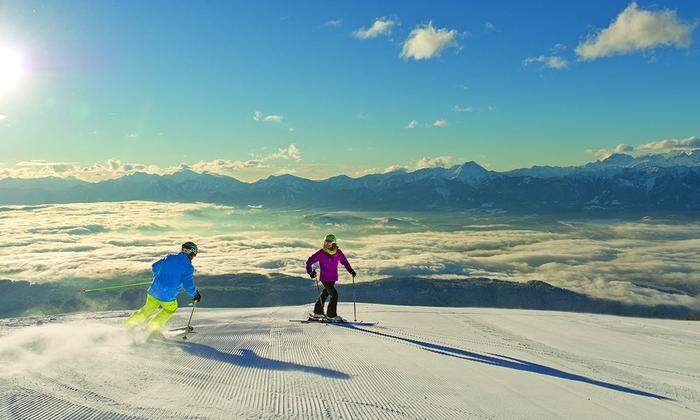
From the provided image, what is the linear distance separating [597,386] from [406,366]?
2989 millimetres

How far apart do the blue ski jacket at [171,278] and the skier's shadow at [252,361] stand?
1583 mm

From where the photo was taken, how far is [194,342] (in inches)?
336

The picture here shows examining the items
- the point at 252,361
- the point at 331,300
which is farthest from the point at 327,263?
the point at 252,361

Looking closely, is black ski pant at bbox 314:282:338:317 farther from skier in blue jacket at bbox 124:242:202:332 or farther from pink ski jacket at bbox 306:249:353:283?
skier in blue jacket at bbox 124:242:202:332

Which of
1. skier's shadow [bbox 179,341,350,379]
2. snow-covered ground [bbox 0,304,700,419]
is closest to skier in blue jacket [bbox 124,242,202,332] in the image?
snow-covered ground [bbox 0,304,700,419]

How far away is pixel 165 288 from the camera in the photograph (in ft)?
30.5

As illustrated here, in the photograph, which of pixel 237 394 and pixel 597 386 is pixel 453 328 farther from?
pixel 237 394

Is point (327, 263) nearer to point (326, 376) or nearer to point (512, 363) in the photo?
point (512, 363)

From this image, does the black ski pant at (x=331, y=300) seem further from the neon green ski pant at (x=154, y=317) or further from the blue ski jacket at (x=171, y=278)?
the neon green ski pant at (x=154, y=317)

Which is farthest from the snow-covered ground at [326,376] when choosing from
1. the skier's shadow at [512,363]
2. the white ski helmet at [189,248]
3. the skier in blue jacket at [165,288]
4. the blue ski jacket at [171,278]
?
the white ski helmet at [189,248]

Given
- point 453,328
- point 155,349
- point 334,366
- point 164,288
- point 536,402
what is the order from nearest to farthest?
1. point 536,402
2. point 334,366
3. point 155,349
4. point 164,288
5. point 453,328

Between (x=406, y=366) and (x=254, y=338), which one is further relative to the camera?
(x=254, y=338)

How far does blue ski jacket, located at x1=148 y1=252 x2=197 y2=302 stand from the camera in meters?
9.27

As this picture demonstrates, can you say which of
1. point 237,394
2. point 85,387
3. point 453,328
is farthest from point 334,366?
point 453,328
